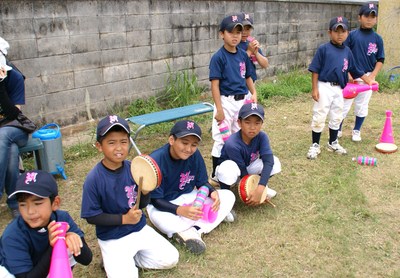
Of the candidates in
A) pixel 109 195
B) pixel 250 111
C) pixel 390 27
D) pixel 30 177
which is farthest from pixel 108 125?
pixel 390 27

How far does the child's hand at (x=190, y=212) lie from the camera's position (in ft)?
10.2

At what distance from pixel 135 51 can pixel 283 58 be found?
4197 millimetres

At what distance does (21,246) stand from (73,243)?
30 centimetres

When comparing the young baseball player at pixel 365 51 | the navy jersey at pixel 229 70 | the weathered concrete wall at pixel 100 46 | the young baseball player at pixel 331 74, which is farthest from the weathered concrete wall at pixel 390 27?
the navy jersey at pixel 229 70

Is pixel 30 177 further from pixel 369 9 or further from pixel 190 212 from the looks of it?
pixel 369 9

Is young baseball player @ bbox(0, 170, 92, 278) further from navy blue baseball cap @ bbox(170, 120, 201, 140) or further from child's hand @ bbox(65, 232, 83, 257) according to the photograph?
navy blue baseball cap @ bbox(170, 120, 201, 140)

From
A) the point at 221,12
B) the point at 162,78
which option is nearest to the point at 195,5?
the point at 221,12

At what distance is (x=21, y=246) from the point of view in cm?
227

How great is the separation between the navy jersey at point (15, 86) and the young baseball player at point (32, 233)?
6.38 ft

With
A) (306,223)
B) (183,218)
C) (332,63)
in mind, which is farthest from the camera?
(332,63)

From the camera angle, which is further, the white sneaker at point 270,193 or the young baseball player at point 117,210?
the white sneaker at point 270,193

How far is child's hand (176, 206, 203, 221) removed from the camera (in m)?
3.10

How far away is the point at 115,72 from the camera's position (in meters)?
5.99

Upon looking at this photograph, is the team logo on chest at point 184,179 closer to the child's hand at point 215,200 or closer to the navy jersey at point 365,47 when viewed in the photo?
the child's hand at point 215,200
